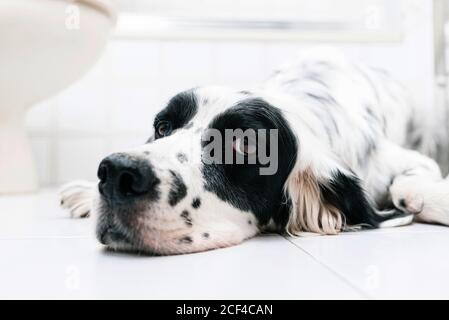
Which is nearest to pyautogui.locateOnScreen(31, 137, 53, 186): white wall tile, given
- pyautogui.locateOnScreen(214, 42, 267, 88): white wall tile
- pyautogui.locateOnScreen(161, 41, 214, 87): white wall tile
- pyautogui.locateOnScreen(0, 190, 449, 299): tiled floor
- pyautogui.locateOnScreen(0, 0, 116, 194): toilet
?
pyautogui.locateOnScreen(0, 0, 116, 194): toilet

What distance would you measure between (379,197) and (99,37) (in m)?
1.11

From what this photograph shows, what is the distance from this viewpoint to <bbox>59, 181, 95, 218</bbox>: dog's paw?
4.82 ft

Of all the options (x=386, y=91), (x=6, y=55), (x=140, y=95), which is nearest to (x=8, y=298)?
(x=6, y=55)

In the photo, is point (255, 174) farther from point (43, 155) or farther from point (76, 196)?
point (43, 155)

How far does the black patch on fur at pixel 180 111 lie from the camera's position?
1.19m

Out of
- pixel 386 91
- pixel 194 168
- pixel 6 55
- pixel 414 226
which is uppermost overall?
pixel 6 55

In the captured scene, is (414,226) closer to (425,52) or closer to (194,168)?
(194,168)

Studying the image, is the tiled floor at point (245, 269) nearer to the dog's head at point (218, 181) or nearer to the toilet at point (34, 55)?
the dog's head at point (218, 181)

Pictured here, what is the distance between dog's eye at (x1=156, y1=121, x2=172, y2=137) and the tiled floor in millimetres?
270

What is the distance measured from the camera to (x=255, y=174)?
1.11m

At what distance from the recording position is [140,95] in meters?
2.61

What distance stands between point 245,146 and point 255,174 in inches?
2.4

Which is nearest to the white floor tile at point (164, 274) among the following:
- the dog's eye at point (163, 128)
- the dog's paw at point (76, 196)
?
the dog's eye at point (163, 128)
